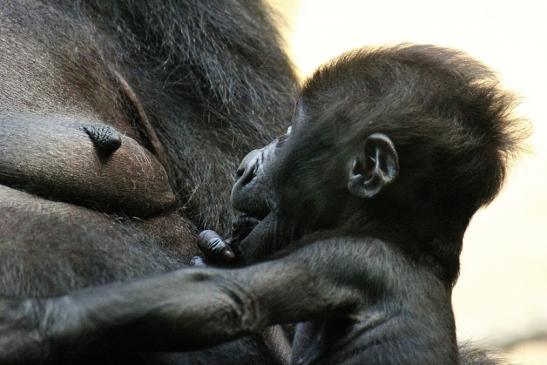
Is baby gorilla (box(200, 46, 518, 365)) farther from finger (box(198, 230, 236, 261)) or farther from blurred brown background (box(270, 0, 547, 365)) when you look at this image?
blurred brown background (box(270, 0, 547, 365))

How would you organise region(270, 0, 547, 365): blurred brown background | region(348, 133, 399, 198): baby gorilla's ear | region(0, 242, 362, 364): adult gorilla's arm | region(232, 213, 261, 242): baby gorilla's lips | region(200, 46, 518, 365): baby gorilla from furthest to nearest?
region(270, 0, 547, 365): blurred brown background, region(232, 213, 261, 242): baby gorilla's lips, region(348, 133, 399, 198): baby gorilla's ear, region(200, 46, 518, 365): baby gorilla, region(0, 242, 362, 364): adult gorilla's arm

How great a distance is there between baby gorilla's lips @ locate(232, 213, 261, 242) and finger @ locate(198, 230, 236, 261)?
0.17ft

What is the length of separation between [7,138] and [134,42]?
64 centimetres

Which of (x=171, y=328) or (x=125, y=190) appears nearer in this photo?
(x=171, y=328)

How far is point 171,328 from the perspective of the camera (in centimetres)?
168

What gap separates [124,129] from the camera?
2.56m

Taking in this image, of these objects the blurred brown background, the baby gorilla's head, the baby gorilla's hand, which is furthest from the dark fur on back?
the blurred brown background

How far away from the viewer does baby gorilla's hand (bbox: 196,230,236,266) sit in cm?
204

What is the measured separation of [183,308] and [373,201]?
1.43ft

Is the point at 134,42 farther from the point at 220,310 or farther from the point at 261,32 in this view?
the point at 220,310

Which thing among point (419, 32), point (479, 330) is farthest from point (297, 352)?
point (419, 32)

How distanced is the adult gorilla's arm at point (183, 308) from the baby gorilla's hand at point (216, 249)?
8.8 inches

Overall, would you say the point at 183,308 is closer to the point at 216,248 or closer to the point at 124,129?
the point at 216,248

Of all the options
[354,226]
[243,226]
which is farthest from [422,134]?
[243,226]
